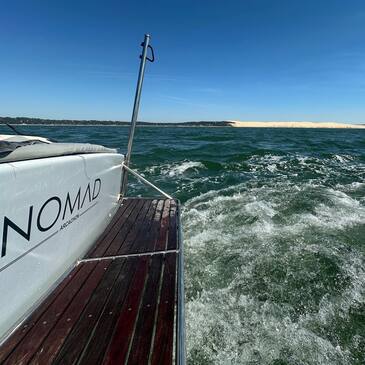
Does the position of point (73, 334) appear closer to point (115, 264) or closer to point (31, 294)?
point (31, 294)

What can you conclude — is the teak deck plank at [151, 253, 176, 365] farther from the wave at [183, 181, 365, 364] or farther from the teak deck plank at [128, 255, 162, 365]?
the wave at [183, 181, 365, 364]

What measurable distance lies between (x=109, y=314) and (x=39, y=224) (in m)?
0.95

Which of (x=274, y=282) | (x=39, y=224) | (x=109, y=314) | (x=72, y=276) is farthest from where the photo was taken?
(x=274, y=282)

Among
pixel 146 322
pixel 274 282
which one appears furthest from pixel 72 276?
pixel 274 282

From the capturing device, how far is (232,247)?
480 centimetres

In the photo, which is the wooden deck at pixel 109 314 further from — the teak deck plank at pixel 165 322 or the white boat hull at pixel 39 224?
the white boat hull at pixel 39 224

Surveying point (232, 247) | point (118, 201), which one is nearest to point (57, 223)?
point (118, 201)

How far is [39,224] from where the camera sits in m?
2.27

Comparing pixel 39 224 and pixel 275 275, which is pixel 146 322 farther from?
pixel 275 275

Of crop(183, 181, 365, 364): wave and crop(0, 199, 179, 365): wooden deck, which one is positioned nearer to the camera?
crop(0, 199, 179, 365): wooden deck

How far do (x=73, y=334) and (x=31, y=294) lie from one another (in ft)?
1.67

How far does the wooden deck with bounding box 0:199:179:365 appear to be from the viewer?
200cm

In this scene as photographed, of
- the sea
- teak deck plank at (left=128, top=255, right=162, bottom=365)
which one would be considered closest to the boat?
teak deck plank at (left=128, top=255, right=162, bottom=365)

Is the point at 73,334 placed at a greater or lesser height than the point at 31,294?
lesser
